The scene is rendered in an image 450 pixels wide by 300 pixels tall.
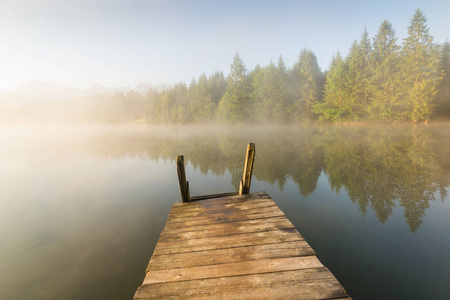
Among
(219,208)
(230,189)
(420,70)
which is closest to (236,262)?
(219,208)

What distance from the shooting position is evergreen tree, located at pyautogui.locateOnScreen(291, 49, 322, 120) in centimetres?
6028

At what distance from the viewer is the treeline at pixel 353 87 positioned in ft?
139

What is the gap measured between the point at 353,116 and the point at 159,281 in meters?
64.8

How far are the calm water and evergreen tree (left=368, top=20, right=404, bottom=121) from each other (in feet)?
114

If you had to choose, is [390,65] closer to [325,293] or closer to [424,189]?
[424,189]

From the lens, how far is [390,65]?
47156 millimetres

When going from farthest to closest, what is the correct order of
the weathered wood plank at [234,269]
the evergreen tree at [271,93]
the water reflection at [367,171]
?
the evergreen tree at [271,93] < the water reflection at [367,171] < the weathered wood plank at [234,269]

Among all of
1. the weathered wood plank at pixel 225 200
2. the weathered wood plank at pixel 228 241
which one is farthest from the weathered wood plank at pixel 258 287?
the weathered wood plank at pixel 225 200

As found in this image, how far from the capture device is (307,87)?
198 ft

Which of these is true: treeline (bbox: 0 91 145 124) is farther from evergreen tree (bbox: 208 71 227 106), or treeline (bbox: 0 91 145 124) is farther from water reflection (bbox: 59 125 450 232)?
water reflection (bbox: 59 125 450 232)

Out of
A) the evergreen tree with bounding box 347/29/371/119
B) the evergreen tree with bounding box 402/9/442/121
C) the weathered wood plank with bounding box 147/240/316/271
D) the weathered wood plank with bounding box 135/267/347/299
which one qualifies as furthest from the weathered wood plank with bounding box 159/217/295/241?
the evergreen tree with bounding box 347/29/371/119

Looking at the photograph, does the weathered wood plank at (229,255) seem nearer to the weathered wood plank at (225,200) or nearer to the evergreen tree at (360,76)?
the weathered wood plank at (225,200)

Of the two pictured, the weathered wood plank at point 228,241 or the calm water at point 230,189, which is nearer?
the weathered wood plank at point 228,241

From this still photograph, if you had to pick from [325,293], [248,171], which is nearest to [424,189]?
[248,171]
